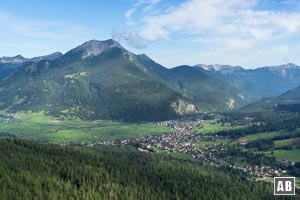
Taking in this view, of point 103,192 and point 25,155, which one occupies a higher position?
point 25,155

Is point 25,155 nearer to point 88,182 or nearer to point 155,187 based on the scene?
point 88,182

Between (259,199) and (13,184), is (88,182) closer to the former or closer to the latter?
(13,184)

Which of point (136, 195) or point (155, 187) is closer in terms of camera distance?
point (136, 195)

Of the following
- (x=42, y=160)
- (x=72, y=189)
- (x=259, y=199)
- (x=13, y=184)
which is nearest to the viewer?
(x=13, y=184)

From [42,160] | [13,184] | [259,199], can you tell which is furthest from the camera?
[42,160]

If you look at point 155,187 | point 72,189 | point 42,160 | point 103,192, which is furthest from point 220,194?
point 42,160

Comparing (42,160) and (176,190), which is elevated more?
(42,160)

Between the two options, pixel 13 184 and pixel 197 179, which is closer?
pixel 13 184

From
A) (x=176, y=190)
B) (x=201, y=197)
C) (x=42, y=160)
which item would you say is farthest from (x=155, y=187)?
(x=42, y=160)

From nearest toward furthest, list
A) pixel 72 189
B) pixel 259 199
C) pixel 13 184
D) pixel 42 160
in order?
1. pixel 13 184
2. pixel 72 189
3. pixel 259 199
4. pixel 42 160
